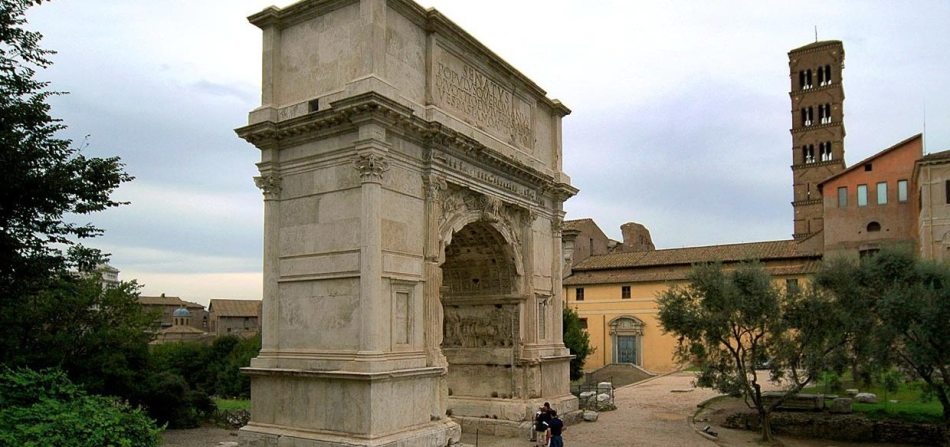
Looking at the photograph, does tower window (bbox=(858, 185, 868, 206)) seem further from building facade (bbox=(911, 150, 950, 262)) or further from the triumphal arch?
the triumphal arch

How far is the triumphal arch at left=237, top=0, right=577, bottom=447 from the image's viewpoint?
1484cm

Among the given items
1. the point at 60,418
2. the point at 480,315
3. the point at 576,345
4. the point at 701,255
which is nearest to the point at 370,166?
the point at 60,418

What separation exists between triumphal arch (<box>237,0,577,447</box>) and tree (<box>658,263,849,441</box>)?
6.10m

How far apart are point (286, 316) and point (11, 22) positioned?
8.81m

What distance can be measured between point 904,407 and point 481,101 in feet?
55.0

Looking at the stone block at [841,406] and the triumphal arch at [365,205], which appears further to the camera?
the stone block at [841,406]

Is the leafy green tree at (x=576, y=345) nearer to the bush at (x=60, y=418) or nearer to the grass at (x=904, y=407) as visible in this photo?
the grass at (x=904, y=407)

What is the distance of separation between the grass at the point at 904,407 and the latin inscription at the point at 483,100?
13.6 metres

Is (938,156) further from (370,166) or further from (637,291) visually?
(370,166)

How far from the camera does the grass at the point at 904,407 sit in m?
20.7

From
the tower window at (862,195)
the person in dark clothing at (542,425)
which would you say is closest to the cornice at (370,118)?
the person in dark clothing at (542,425)

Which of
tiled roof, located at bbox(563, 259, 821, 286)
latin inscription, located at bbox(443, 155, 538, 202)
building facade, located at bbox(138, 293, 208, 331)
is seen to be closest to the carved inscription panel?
latin inscription, located at bbox(443, 155, 538, 202)

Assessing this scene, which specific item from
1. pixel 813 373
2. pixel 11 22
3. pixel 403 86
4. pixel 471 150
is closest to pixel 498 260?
pixel 471 150

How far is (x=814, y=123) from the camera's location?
192 feet
